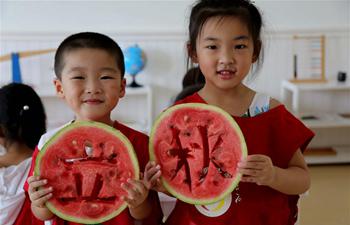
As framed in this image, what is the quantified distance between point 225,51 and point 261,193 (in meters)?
0.41

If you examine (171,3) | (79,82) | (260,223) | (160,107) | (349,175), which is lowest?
(349,175)

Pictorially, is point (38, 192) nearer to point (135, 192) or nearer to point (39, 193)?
point (39, 193)

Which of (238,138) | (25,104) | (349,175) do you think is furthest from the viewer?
(349,175)

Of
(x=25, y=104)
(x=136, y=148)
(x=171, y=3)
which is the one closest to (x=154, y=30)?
(x=171, y=3)

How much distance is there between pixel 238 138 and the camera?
45.7 inches

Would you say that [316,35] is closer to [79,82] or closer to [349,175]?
[349,175]

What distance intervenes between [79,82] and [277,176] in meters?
0.60

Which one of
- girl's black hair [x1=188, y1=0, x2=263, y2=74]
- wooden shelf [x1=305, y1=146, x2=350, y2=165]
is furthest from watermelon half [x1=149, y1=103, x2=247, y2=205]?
wooden shelf [x1=305, y1=146, x2=350, y2=165]

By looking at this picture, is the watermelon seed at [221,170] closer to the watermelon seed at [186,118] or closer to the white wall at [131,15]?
the watermelon seed at [186,118]

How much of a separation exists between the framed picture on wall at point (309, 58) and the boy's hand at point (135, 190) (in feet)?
11.1

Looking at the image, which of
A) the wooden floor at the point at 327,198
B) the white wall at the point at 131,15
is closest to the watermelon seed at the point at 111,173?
the wooden floor at the point at 327,198

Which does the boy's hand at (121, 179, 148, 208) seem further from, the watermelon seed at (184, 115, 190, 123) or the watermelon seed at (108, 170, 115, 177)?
the watermelon seed at (184, 115, 190, 123)

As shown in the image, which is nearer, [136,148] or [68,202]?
[68,202]

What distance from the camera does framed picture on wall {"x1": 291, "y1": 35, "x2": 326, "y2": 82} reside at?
4.29 metres
